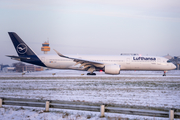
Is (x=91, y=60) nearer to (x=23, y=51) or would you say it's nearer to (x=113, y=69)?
(x=113, y=69)

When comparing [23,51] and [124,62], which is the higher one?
[23,51]

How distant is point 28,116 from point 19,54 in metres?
23.5

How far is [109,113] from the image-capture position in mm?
7434

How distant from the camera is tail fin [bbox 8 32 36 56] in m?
28.3

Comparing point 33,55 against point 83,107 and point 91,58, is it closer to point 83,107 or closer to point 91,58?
point 91,58

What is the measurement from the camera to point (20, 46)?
→ 28.5 metres

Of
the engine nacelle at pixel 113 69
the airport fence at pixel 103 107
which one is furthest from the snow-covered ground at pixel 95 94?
the engine nacelle at pixel 113 69

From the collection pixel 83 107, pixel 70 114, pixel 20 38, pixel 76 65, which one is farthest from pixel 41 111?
pixel 20 38

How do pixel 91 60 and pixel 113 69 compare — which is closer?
pixel 113 69

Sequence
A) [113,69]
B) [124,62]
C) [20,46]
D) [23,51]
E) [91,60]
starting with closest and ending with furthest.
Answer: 1. [113,69]
2. [20,46]
3. [23,51]
4. [124,62]
5. [91,60]

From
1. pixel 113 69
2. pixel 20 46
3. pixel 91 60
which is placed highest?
pixel 20 46

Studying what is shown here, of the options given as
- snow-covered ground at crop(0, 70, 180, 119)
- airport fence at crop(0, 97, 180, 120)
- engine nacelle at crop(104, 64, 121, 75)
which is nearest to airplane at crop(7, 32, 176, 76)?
engine nacelle at crop(104, 64, 121, 75)

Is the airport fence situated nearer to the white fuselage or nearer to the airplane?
the airplane

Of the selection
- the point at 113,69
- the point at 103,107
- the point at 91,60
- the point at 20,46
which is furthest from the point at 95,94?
the point at 20,46
